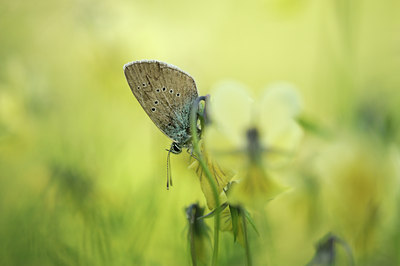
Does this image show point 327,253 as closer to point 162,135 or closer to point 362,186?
point 362,186

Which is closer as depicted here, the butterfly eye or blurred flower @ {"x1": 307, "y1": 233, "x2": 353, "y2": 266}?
blurred flower @ {"x1": 307, "y1": 233, "x2": 353, "y2": 266}

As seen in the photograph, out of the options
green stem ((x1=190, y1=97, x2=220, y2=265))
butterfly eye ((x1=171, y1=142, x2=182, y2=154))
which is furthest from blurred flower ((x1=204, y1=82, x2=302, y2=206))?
butterfly eye ((x1=171, y1=142, x2=182, y2=154))

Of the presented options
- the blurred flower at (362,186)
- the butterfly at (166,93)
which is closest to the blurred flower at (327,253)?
the blurred flower at (362,186)

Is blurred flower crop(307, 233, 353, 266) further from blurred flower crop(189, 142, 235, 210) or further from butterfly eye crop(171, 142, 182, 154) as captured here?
butterfly eye crop(171, 142, 182, 154)

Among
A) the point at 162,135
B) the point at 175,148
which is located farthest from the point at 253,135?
the point at 162,135

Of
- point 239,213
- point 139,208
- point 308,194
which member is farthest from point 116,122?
point 239,213
